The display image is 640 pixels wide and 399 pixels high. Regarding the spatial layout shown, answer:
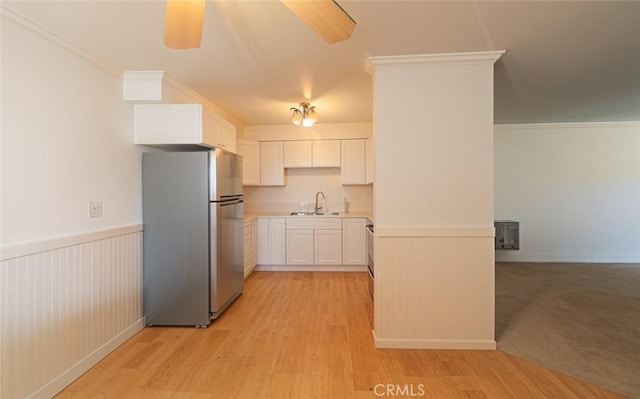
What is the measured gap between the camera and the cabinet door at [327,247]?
14.3 ft

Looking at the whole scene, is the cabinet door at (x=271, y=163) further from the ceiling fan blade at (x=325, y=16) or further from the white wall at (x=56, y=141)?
the ceiling fan blade at (x=325, y=16)

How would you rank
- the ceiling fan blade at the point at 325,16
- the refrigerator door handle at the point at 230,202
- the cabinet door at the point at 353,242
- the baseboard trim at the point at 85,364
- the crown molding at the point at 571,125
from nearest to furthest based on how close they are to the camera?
the ceiling fan blade at the point at 325,16 < the baseboard trim at the point at 85,364 < the refrigerator door handle at the point at 230,202 < the cabinet door at the point at 353,242 < the crown molding at the point at 571,125

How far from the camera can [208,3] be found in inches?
62.1

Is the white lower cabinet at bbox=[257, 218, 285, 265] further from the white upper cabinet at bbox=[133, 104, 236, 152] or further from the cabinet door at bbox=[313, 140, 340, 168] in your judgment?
the white upper cabinet at bbox=[133, 104, 236, 152]

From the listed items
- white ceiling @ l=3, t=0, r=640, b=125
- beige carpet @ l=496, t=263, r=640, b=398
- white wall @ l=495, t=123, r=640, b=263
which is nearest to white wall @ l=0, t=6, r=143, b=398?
white ceiling @ l=3, t=0, r=640, b=125

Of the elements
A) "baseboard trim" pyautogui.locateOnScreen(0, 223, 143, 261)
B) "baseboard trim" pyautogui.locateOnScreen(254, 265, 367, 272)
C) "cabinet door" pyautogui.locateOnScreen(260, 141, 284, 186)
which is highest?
"cabinet door" pyautogui.locateOnScreen(260, 141, 284, 186)

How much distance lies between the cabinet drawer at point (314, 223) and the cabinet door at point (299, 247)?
0.08 m

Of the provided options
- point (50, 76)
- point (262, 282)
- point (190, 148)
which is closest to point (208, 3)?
point (50, 76)

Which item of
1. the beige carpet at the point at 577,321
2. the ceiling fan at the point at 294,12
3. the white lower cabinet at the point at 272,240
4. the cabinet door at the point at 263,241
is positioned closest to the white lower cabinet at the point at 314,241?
the white lower cabinet at the point at 272,240

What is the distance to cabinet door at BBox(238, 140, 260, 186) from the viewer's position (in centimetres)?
452

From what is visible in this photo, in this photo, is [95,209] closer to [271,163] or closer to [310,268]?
[271,163]

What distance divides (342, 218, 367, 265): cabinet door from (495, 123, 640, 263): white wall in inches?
96.8

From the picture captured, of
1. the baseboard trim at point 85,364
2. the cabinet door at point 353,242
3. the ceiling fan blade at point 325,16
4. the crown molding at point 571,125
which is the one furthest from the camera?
the crown molding at point 571,125

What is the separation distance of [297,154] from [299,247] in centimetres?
150
